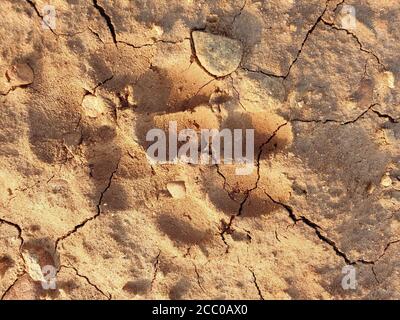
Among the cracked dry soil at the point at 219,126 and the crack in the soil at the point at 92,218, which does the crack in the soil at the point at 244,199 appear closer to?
the cracked dry soil at the point at 219,126

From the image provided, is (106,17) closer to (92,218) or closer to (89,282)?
(92,218)

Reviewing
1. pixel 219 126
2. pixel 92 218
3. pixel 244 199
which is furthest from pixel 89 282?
pixel 219 126

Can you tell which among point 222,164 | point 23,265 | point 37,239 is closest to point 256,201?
point 222,164

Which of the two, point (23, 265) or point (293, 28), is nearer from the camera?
point (293, 28)

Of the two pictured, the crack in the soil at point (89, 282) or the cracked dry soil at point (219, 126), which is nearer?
the cracked dry soil at point (219, 126)

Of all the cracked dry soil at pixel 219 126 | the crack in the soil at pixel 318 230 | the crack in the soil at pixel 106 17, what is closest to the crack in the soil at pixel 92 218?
the cracked dry soil at pixel 219 126

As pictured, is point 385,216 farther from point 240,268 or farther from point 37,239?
point 37,239

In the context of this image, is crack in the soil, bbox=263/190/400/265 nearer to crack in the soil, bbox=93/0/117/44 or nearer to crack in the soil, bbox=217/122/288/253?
crack in the soil, bbox=217/122/288/253

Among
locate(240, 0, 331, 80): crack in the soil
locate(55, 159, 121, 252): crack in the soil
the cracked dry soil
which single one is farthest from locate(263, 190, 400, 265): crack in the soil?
locate(55, 159, 121, 252): crack in the soil
